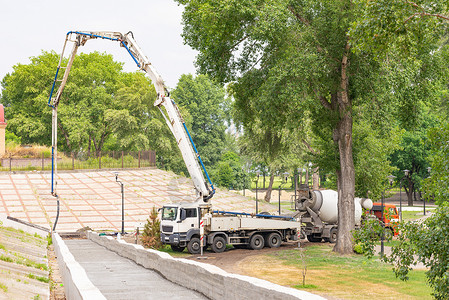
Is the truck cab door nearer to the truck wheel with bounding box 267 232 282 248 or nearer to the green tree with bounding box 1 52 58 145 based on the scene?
the truck wheel with bounding box 267 232 282 248

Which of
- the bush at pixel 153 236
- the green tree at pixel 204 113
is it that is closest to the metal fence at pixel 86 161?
the green tree at pixel 204 113

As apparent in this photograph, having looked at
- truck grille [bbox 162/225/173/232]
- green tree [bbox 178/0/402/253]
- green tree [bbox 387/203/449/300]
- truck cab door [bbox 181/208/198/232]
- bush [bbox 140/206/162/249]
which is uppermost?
green tree [bbox 178/0/402/253]

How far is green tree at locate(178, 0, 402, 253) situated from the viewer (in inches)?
926

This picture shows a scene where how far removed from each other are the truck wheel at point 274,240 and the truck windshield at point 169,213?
6618 millimetres

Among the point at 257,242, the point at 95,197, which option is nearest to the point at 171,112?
the point at 257,242

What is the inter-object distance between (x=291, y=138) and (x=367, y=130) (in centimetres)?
715

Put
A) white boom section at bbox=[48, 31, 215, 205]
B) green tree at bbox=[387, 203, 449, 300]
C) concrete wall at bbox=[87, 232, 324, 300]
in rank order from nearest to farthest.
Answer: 1. concrete wall at bbox=[87, 232, 324, 300]
2. green tree at bbox=[387, 203, 449, 300]
3. white boom section at bbox=[48, 31, 215, 205]

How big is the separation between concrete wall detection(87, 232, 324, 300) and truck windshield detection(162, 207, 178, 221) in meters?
9.65

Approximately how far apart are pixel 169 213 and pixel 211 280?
17.9 meters

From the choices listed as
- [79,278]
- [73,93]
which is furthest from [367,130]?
[73,93]

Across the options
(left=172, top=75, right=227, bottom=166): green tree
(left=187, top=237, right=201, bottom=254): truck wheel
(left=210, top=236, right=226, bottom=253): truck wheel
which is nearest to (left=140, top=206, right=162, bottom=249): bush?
(left=187, top=237, right=201, bottom=254): truck wheel

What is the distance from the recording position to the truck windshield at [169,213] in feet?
93.7

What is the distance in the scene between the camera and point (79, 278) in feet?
28.7

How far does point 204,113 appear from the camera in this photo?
3366 inches
